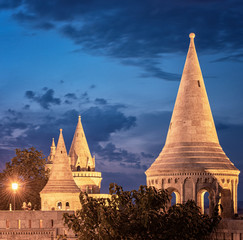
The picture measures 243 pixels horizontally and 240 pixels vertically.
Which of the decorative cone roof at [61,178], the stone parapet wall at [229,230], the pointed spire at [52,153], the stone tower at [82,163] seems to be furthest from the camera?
the pointed spire at [52,153]

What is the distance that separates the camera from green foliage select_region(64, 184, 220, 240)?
28.0m


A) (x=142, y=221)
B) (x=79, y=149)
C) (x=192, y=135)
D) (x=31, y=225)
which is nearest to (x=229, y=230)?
(x=142, y=221)

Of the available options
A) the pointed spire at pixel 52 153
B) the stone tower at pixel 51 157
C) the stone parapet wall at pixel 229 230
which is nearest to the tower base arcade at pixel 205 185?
the stone parapet wall at pixel 229 230

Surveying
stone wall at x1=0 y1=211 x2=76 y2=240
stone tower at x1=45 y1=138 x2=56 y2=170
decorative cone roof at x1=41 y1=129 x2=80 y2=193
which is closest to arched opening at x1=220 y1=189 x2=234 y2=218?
stone wall at x1=0 y1=211 x2=76 y2=240

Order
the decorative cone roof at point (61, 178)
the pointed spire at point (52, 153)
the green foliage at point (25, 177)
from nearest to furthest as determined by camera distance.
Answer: the decorative cone roof at point (61, 178) → the green foliage at point (25, 177) → the pointed spire at point (52, 153)

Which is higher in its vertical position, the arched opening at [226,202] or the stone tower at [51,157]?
the stone tower at [51,157]

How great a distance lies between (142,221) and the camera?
27.8m

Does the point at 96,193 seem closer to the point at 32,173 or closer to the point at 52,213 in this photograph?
the point at 32,173

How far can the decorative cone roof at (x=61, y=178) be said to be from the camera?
4422 cm

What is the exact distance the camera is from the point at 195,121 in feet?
130

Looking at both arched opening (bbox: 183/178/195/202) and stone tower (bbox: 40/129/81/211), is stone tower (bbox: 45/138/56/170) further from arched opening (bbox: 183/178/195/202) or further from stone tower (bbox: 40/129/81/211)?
arched opening (bbox: 183/178/195/202)

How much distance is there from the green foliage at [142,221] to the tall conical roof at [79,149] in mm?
32290

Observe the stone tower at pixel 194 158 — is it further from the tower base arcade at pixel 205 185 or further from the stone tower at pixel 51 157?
the stone tower at pixel 51 157

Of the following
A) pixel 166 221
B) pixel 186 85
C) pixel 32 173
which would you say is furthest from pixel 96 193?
pixel 166 221
